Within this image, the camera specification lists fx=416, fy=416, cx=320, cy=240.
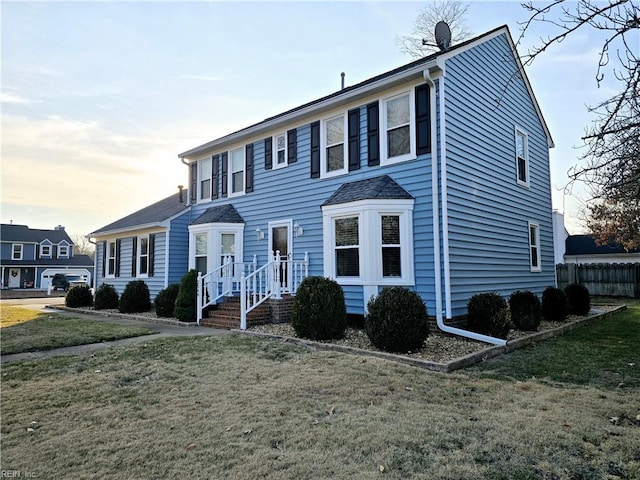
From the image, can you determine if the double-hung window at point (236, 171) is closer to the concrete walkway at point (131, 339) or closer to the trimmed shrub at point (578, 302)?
the concrete walkway at point (131, 339)

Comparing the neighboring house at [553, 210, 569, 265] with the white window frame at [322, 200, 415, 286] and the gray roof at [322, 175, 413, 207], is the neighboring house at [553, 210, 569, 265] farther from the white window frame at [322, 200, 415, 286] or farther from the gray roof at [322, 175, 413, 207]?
the white window frame at [322, 200, 415, 286]

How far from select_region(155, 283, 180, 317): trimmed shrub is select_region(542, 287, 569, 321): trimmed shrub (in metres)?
10.3

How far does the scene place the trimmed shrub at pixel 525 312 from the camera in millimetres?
9352

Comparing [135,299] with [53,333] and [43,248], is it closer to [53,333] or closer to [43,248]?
[53,333]

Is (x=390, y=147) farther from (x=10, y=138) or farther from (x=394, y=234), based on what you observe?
(x=10, y=138)

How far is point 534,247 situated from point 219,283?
375 inches

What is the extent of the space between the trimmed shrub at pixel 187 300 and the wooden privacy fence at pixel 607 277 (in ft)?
57.5

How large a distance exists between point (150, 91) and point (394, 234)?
21.9 ft

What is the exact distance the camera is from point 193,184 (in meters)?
15.1

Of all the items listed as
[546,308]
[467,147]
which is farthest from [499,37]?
[546,308]

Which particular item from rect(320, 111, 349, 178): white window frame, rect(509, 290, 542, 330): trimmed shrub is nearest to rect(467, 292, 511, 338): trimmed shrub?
rect(509, 290, 542, 330): trimmed shrub

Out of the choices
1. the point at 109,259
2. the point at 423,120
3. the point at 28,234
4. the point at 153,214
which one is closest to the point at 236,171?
the point at 153,214

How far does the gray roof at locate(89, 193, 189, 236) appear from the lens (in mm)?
15203

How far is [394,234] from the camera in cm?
902
